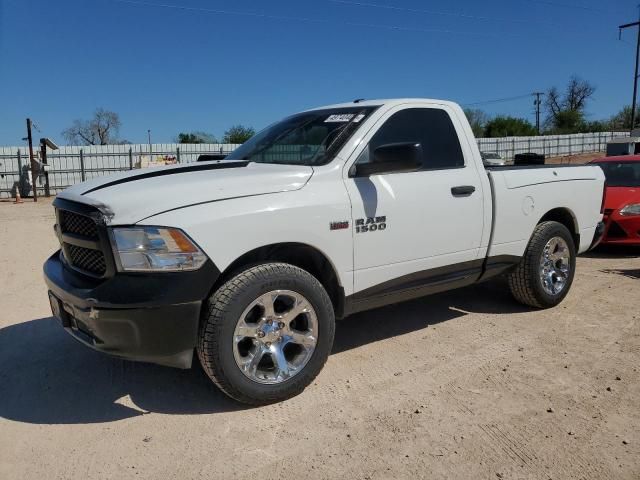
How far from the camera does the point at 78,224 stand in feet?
10.6

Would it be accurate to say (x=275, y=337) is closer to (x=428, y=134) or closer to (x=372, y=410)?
(x=372, y=410)

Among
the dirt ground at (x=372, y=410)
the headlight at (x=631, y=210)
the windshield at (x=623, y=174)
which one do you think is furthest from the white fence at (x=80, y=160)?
the dirt ground at (x=372, y=410)

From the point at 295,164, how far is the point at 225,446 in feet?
6.32

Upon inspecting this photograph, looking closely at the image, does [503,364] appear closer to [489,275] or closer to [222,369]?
[489,275]

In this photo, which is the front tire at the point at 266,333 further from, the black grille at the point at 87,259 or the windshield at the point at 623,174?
the windshield at the point at 623,174

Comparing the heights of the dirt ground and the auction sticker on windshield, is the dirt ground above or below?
below

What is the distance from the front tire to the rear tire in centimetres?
229

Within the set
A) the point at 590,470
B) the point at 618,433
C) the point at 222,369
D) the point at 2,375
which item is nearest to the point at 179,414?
the point at 222,369

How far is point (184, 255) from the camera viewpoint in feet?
9.55

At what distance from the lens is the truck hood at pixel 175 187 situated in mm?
2937

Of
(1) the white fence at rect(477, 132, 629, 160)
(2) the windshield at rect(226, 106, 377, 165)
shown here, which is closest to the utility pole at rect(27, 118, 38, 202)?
(2) the windshield at rect(226, 106, 377, 165)

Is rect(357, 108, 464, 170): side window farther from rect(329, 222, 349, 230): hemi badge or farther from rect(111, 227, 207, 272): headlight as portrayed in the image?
rect(111, 227, 207, 272): headlight

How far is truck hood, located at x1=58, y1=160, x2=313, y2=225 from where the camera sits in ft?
9.64

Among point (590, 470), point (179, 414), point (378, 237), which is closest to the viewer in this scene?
point (590, 470)
